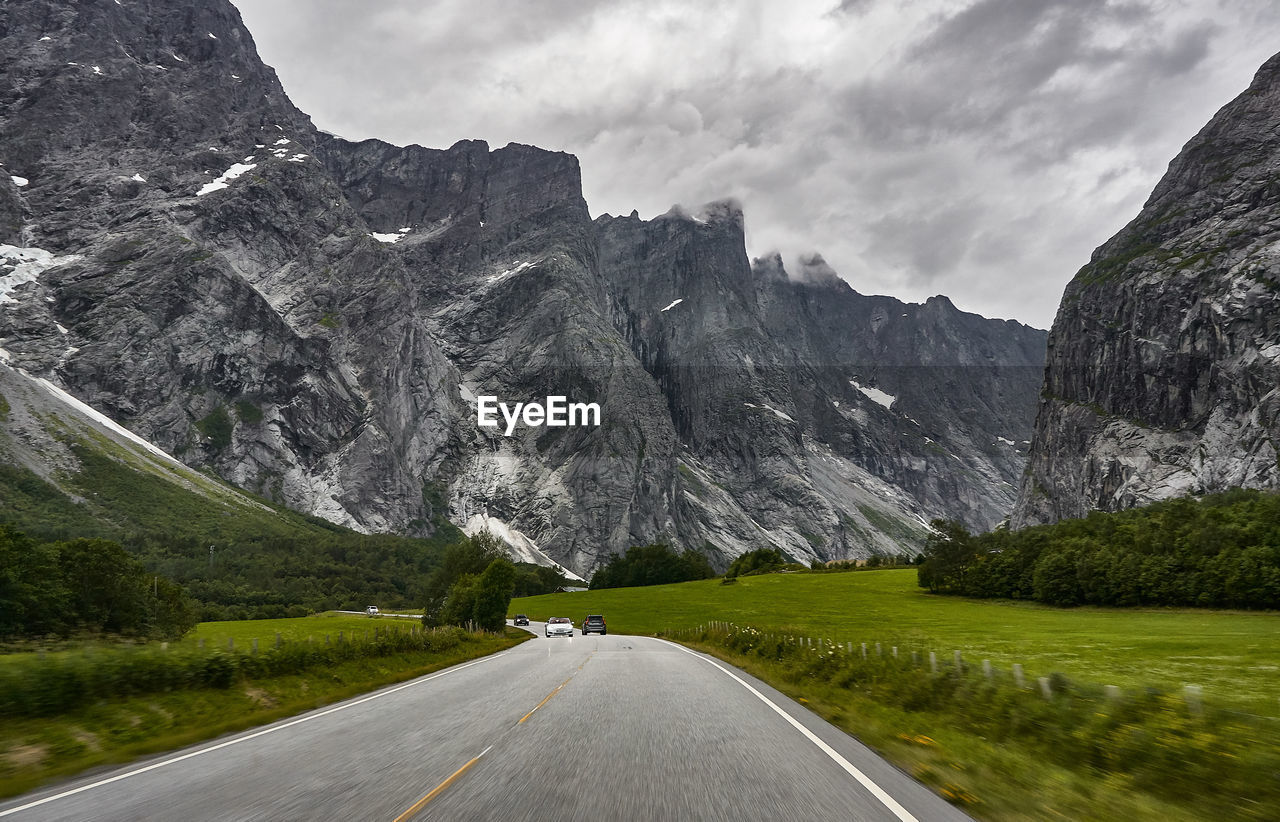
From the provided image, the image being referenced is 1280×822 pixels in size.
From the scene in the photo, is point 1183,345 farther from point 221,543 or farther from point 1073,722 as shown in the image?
point 221,543

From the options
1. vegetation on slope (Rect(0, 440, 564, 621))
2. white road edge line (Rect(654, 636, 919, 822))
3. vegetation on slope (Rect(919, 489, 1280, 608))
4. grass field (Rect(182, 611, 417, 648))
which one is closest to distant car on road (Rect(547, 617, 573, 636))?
grass field (Rect(182, 611, 417, 648))

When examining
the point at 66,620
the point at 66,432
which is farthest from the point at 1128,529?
the point at 66,432

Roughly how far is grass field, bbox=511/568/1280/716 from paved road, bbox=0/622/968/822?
7394mm

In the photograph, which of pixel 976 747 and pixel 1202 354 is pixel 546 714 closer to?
pixel 976 747

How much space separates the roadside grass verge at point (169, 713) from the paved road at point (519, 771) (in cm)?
73

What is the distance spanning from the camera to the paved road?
6.84m

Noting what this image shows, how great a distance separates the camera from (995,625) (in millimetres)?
51625

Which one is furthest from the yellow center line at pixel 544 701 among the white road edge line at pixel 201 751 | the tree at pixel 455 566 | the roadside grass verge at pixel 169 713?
the tree at pixel 455 566

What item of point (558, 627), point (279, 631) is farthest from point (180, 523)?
point (279, 631)

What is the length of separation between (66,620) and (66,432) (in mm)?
160483

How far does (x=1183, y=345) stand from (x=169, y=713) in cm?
19235

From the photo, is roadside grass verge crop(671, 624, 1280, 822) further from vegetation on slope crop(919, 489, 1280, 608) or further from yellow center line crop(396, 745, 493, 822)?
vegetation on slope crop(919, 489, 1280, 608)

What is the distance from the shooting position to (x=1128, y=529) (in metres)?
72.2

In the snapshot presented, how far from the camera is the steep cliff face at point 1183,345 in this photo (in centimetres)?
14100
